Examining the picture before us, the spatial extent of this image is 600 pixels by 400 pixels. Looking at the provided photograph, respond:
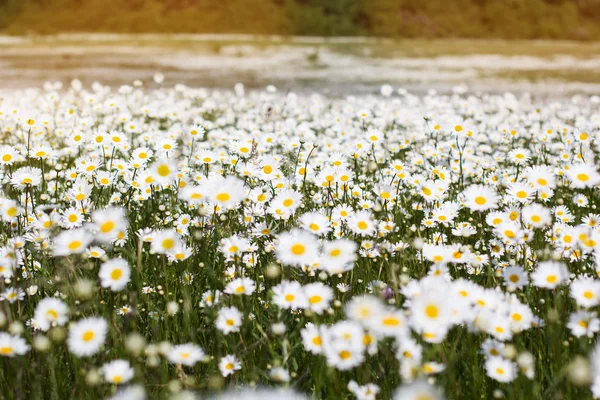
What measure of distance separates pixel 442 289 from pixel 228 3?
7549 centimetres

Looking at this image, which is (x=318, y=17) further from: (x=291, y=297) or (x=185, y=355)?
(x=185, y=355)

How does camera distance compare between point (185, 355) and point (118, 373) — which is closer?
point (118, 373)

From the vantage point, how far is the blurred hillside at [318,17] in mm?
62219

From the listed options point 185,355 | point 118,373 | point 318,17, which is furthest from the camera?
point 318,17

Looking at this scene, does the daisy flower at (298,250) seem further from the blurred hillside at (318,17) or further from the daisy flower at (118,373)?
the blurred hillside at (318,17)

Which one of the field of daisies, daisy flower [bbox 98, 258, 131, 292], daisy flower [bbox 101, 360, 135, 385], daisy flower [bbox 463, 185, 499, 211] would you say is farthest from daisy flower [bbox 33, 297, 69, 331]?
daisy flower [bbox 463, 185, 499, 211]

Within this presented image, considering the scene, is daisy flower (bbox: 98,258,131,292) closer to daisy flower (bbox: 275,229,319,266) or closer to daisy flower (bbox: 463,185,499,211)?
daisy flower (bbox: 275,229,319,266)

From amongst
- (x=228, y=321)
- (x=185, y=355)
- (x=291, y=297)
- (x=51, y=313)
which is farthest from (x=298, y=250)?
(x=51, y=313)

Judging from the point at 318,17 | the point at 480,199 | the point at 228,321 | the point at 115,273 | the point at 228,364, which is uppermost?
the point at 318,17

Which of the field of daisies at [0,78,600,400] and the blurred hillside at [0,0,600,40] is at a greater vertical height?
the blurred hillside at [0,0,600,40]

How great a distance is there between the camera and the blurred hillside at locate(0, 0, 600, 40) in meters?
62.2

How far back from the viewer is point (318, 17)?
2527 inches

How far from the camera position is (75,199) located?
9.63 ft

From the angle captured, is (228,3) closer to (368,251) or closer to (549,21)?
(549,21)
